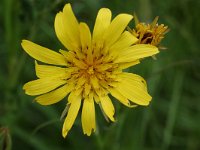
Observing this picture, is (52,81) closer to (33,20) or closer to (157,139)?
(33,20)

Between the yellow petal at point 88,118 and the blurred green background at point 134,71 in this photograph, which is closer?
the yellow petal at point 88,118

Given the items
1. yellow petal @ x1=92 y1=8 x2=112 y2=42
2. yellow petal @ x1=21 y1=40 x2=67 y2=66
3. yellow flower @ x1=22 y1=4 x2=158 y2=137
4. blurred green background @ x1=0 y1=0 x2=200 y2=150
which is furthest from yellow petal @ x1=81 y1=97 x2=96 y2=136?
blurred green background @ x1=0 y1=0 x2=200 y2=150

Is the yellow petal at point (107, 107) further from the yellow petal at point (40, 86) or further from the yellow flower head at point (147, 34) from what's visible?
the yellow flower head at point (147, 34)

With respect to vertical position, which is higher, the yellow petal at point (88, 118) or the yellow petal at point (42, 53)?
the yellow petal at point (42, 53)

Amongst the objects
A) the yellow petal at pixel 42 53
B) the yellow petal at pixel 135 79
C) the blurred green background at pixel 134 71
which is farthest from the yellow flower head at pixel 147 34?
Result: the blurred green background at pixel 134 71

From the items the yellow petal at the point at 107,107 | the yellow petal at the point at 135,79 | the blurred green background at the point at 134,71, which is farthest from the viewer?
the blurred green background at the point at 134,71

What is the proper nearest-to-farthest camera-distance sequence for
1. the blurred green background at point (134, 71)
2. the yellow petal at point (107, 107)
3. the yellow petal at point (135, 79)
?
the yellow petal at point (107, 107) < the yellow petal at point (135, 79) < the blurred green background at point (134, 71)
